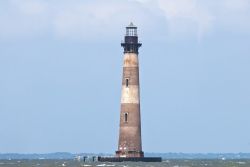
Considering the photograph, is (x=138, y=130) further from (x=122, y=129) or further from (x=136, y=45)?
(x=136, y=45)

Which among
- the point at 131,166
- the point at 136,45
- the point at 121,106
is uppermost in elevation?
the point at 136,45

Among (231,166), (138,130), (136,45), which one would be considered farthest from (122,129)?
(231,166)

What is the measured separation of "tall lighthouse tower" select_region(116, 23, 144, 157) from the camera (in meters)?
73.9

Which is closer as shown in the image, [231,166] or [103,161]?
[103,161]

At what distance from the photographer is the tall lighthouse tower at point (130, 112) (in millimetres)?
73875

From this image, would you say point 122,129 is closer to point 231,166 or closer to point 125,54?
Answer: point 125,54

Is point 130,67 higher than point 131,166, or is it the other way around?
point 130,67

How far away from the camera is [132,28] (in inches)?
3019

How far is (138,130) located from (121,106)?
209 centimetres

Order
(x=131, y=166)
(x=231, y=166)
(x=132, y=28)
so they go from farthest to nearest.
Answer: (x=231, y=166) → (x=132, y=28) → (x=131, y=166)

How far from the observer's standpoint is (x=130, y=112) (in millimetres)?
73812

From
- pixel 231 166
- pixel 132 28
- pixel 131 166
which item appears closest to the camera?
pixel 131 166

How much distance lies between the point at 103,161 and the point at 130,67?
10089 mm

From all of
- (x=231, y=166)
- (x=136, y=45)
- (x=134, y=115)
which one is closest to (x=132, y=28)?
(x=136, y=45)
